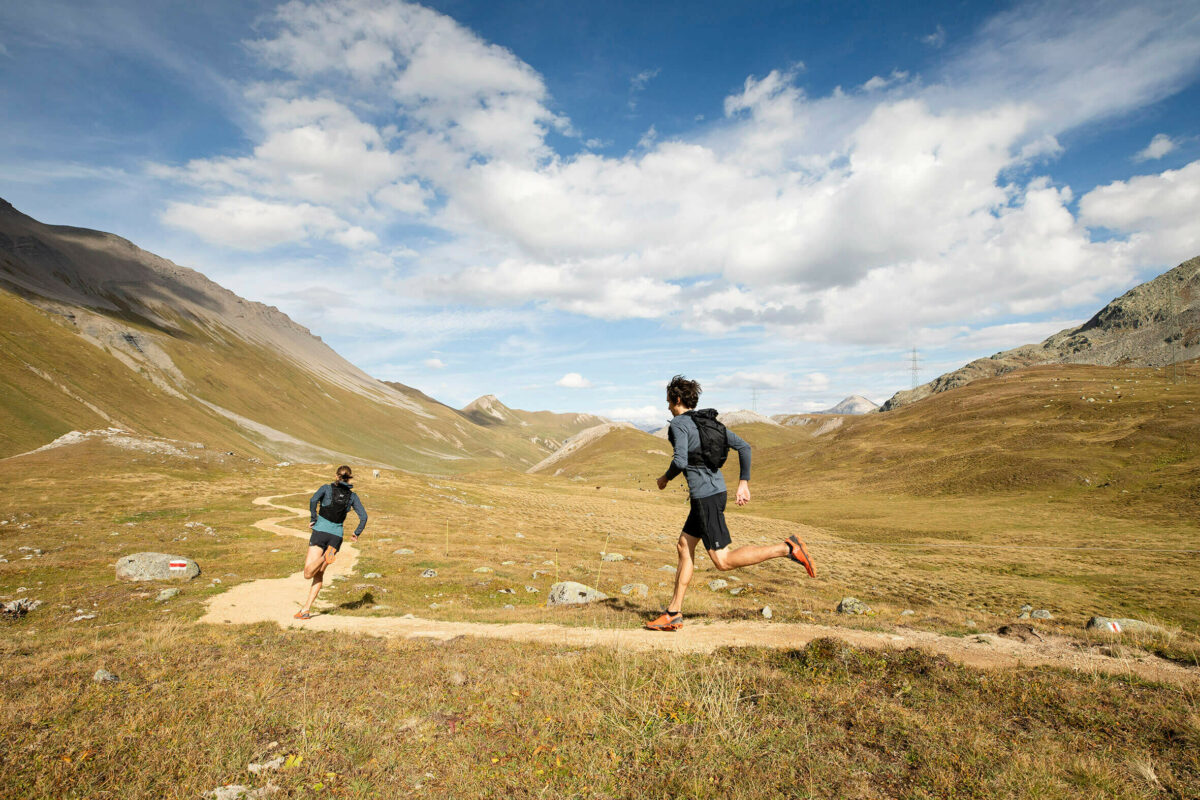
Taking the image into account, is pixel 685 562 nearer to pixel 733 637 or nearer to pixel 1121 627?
pixel 733 637

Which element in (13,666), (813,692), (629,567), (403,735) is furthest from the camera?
(629,567)

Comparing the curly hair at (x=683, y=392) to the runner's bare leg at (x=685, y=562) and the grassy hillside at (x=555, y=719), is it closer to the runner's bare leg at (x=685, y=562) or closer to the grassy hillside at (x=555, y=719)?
the runner's bare leg at (x=685, y=562)

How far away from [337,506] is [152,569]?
34.9 feet

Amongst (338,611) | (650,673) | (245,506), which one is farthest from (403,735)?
(245,506)

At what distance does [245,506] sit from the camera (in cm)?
4253

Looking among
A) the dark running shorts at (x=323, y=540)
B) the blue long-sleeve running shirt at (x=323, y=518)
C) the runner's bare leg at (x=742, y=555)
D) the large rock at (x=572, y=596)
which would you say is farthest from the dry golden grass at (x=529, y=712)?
the blue long-sleeve running shirt at (x=323, y=518)

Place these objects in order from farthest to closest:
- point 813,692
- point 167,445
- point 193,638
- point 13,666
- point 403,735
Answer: point 167,445, point 193,638, point 13,666, point 813,692, point 403,735

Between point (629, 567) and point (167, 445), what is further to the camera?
point (167, 445)

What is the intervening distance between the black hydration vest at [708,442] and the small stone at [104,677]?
31.0 ft

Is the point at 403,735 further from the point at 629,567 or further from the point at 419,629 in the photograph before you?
the point at 629,567

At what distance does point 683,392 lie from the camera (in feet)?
34.1

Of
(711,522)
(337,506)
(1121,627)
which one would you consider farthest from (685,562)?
(1121,627)

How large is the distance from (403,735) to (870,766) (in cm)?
507

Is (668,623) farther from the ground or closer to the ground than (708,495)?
closer to the ground
